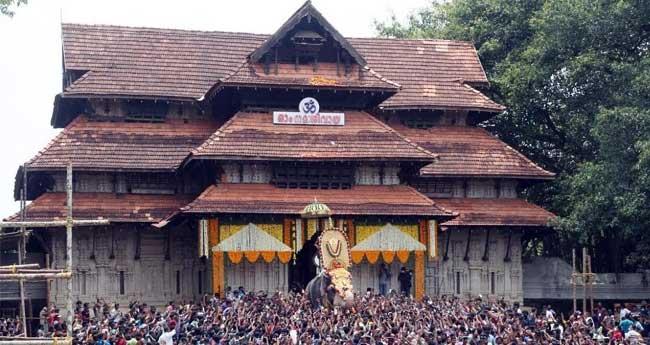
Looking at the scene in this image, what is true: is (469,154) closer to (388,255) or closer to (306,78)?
(388,255)

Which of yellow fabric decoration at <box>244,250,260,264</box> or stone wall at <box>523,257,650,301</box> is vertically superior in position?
yellow fabric decoration at <box>244,250,260,264</box>

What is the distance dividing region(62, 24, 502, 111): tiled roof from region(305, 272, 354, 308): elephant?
30.9 ft

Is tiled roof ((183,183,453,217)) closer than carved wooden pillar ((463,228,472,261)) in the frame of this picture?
Yes

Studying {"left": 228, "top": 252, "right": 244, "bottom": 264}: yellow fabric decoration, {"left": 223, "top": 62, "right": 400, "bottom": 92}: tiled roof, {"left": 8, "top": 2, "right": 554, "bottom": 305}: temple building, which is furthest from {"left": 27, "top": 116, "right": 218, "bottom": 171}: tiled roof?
{"left": 228, "top": 252, "right": 244, "bottom": 264}: yellow fabric decoration

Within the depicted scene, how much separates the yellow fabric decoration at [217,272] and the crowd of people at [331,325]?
1.68 m

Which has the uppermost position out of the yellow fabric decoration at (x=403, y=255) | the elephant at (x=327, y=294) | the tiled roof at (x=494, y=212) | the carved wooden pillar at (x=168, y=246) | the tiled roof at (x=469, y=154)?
the tiled roof at (x=469, y=154)

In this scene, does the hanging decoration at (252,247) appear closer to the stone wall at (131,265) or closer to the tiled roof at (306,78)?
the stone wall at (131,265)

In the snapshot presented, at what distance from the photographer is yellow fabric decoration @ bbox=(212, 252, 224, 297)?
1766 inches

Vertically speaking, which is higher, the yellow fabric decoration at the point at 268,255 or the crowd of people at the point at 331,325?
the yellow fabric decoration at the point at 268,255

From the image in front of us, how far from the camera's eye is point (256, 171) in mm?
46469

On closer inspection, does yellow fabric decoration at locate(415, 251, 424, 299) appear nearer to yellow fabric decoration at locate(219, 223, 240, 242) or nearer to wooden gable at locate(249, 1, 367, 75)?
yellow fabric decoration at locate(219, 223, 240, 242)

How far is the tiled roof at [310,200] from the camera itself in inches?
1763

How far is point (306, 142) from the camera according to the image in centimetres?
4666

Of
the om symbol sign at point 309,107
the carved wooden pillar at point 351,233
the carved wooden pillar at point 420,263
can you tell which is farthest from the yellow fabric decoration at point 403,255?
the om symbol sign at point 309,107
